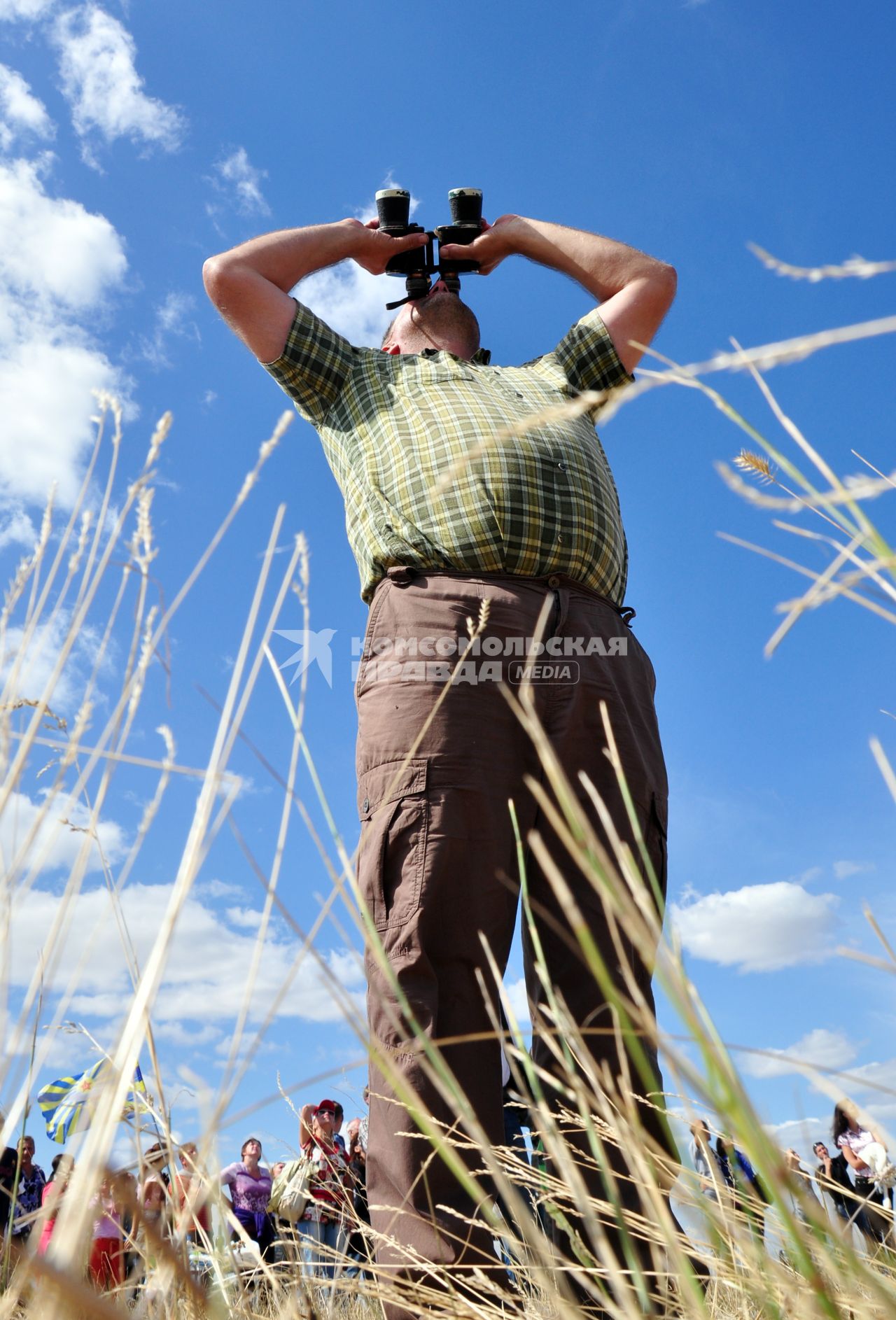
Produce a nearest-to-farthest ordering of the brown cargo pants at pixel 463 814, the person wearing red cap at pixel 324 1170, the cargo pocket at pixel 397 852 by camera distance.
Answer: the brown cargo pants at pixel 463 814
the cargo pocket at pixel 397 852
the person wearing red cap at pixel 324 1170

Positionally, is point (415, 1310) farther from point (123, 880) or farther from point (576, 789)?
point (576, 789)

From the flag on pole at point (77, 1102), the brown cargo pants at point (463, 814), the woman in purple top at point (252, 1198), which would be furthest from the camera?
the woman in purple top at point (252, 1198)

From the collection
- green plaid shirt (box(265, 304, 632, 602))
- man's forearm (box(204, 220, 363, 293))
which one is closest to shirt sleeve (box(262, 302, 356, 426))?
green plaid shirt (box(265, 304, 632, 602))

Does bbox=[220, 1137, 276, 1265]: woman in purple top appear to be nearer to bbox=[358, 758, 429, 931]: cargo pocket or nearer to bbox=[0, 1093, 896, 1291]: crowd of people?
bbox=[0, 1093, 896, 1291]: crowd of people

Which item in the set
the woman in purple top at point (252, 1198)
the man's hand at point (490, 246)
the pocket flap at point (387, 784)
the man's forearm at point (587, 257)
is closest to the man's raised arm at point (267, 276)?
the man's hand at point (490, 246)

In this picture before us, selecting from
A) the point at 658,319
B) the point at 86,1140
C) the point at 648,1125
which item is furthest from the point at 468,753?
the point at 658,319

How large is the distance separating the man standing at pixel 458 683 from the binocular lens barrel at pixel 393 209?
299mm

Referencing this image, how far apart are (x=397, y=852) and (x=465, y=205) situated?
68.3 inches

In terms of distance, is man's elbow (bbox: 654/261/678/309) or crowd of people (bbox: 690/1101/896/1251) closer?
crowd of people (bbox: 690/1101/896/1251)

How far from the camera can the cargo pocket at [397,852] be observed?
1.59 meters

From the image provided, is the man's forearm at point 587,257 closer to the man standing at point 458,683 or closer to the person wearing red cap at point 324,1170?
the man standing at point 458,683

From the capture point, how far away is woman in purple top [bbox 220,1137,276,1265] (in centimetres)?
469

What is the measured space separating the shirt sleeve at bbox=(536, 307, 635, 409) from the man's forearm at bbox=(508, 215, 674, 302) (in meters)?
0.19

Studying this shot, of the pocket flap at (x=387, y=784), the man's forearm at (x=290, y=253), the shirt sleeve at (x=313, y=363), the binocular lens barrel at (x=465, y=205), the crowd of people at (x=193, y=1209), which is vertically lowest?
the crowd of people at (x=193, y=1209)
